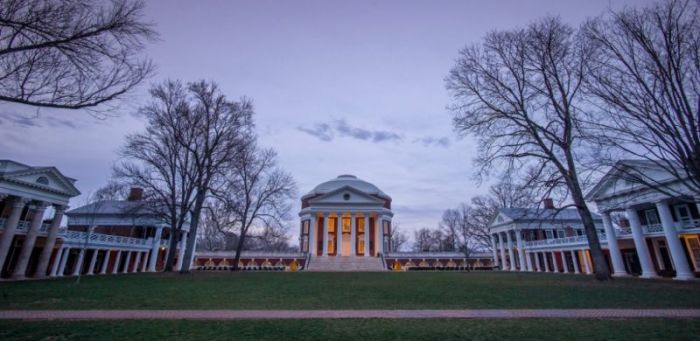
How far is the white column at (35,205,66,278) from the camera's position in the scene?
22.9 metres

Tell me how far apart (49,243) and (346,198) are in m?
34.4

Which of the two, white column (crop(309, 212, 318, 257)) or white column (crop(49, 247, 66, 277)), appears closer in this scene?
white column (crop(49, 247, 66, 277))

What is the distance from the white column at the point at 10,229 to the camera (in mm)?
20609

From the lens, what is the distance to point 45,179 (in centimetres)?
2347

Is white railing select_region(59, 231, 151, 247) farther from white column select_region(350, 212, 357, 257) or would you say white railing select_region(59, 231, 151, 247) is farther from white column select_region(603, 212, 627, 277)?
white column select_region(603, 212, 627, 277)

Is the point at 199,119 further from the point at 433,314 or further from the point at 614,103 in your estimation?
the point at 614,103

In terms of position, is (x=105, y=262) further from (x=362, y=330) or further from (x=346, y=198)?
(x=362, y=330)

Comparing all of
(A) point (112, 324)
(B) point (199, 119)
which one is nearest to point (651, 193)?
(A) point (112, 324)

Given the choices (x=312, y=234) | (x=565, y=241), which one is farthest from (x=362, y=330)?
(x=312, y=234)

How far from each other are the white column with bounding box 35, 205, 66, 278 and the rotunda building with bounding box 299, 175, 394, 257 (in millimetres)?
29487

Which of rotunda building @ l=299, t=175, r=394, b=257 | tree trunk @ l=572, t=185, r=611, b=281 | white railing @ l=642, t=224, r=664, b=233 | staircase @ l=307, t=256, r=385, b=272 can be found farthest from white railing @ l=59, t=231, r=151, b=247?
white railing @ l=642, t=224, r=664, b=233

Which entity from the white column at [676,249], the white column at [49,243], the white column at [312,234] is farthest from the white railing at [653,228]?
the white column at [49,243]

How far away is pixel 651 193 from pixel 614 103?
18.9 metres

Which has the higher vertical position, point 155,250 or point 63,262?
point 155,250
